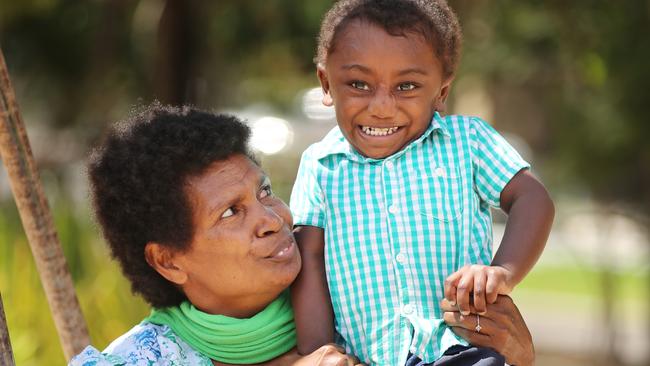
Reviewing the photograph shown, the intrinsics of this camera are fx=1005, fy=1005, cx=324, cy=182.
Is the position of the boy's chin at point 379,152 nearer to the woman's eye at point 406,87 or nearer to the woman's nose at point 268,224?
the woman's eye at point 406,87

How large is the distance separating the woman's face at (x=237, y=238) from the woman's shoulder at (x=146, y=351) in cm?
17

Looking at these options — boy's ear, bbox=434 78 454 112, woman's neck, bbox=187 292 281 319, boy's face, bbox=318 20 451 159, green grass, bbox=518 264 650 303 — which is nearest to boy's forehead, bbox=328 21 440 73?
boy's face, bbox=318 20 451 159

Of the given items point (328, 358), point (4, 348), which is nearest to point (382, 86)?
point (328, 358)

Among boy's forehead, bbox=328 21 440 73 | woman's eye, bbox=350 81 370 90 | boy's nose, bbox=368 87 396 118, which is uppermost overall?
boy's forehead, bbox=328 21 440 73

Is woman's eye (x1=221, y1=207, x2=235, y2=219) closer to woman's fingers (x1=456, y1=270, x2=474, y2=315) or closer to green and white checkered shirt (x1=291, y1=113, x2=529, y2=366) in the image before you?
green and white checkered shirt (x1=291, y1=113, x2=529, y2=366)

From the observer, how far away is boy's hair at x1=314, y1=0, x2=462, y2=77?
250 cm

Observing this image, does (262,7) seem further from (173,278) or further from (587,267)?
(587,267)

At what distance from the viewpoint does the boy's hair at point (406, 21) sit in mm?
2498

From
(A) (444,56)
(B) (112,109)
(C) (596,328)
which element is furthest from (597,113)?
(A) (444,56)

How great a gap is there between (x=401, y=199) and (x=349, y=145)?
231 millimetres

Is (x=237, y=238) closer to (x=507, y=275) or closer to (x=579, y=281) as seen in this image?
(x=507, y=275)

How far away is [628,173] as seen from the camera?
35.0 feet

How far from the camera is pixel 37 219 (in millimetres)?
2912

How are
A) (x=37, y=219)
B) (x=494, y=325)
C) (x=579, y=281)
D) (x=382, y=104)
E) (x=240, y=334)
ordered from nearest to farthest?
1. (x=494, y=325)
2. (x=382, y=104)
3. (x=240, y=334)
4. (x=37, y=219)
5. (x=579, y=281)
